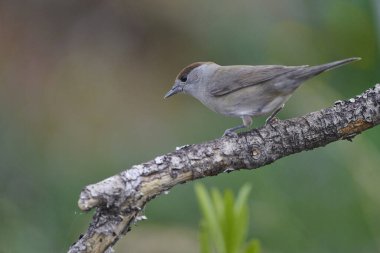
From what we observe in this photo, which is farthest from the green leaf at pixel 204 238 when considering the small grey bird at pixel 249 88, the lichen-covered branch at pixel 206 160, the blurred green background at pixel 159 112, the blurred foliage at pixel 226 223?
the blurred green background at pixel 159 112

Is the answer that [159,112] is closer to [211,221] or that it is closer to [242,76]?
[242,76]

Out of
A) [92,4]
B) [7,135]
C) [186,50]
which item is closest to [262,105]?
[7,135]

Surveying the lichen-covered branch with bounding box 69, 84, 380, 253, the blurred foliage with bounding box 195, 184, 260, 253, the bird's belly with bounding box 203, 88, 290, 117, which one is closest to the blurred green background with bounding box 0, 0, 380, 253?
the bird's belly with bounding box 203, 88, 290, 117

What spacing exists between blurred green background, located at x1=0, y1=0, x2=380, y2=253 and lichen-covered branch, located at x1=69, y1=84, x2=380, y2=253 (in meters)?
0.91

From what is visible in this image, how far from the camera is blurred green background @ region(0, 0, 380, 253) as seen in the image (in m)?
3.48

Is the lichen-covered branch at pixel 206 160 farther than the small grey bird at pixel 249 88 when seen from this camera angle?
No

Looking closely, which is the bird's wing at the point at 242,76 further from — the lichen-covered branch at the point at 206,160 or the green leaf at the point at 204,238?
the green leaf at the point at 204,238

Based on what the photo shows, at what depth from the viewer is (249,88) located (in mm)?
3537

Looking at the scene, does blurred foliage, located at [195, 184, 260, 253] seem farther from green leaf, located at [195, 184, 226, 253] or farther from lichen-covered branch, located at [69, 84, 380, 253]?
lichen-covered branch, located at [69, 84, 380, 253]

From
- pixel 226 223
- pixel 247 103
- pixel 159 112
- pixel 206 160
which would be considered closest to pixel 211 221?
pixel 226 223

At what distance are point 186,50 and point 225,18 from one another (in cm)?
114

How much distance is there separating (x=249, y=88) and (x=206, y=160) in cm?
121

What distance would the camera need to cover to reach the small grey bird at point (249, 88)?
3.31m

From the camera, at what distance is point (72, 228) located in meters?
3.87
